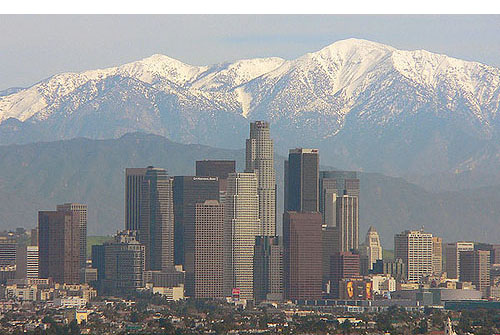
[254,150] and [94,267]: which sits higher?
[254,150]

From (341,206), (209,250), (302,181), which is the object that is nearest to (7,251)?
(209,250)

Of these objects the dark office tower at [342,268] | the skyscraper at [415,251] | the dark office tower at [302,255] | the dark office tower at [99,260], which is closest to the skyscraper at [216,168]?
the dark office tower at [99,260]

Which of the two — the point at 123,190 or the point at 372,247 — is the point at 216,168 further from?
the point at 123,190

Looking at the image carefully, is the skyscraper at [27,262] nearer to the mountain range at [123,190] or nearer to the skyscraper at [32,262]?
the skyscraper at [32,262]

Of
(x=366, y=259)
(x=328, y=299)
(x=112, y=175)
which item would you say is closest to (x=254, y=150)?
(x=366, y=259)

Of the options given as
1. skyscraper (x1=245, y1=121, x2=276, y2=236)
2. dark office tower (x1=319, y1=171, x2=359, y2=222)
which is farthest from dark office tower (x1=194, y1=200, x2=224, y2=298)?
dark office tower (x1=319, y1=171, x2=359, y2=222)

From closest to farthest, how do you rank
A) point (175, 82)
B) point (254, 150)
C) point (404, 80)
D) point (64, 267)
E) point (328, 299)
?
point (328, 299), point (64, 267), point (254, 150), point (404, 80), point (175, 82)

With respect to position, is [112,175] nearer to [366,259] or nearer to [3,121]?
[3,121]
